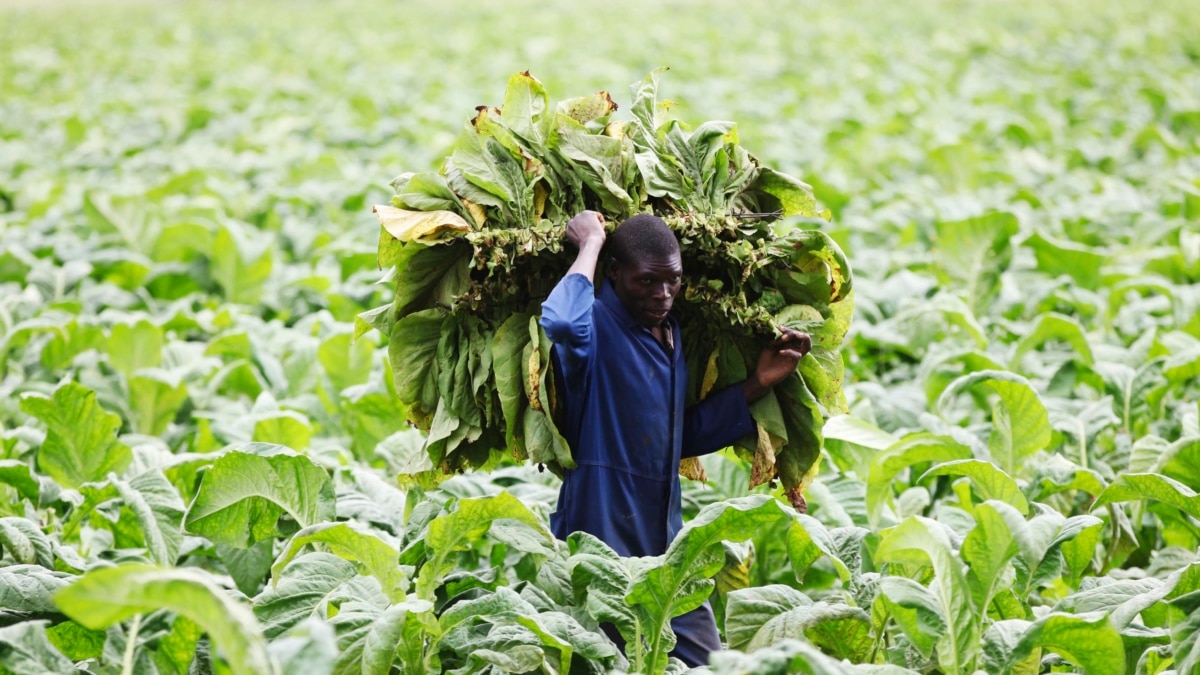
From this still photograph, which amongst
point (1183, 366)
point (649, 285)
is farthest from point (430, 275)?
point (1183, 366)

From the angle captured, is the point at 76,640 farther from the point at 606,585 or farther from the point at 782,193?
the point at 782,193

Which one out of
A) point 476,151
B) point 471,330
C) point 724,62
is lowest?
point 471,330

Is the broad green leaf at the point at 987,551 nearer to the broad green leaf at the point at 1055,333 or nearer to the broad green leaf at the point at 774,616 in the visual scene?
the broad green leaf at the point at 774,616

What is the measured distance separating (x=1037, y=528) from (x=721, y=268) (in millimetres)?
845

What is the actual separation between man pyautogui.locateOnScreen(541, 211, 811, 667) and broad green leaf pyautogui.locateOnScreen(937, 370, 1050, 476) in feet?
2.73

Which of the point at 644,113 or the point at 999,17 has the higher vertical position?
the point at 999,17

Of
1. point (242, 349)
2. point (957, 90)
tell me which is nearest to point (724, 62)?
point (957, 90)

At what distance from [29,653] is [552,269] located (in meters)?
1.27

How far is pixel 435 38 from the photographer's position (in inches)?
658

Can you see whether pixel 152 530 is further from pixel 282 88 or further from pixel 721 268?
pixel 282 88

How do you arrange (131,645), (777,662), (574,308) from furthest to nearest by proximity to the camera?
(574,308)
(131,645)
(777,662)

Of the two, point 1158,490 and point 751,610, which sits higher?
point 1158,490

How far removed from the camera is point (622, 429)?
2.78m

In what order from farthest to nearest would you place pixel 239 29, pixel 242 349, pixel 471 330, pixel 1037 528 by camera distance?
1. pixel 239 29
2. pixel 242 349
3. pixel 471 330
4. pixel 1037 528
